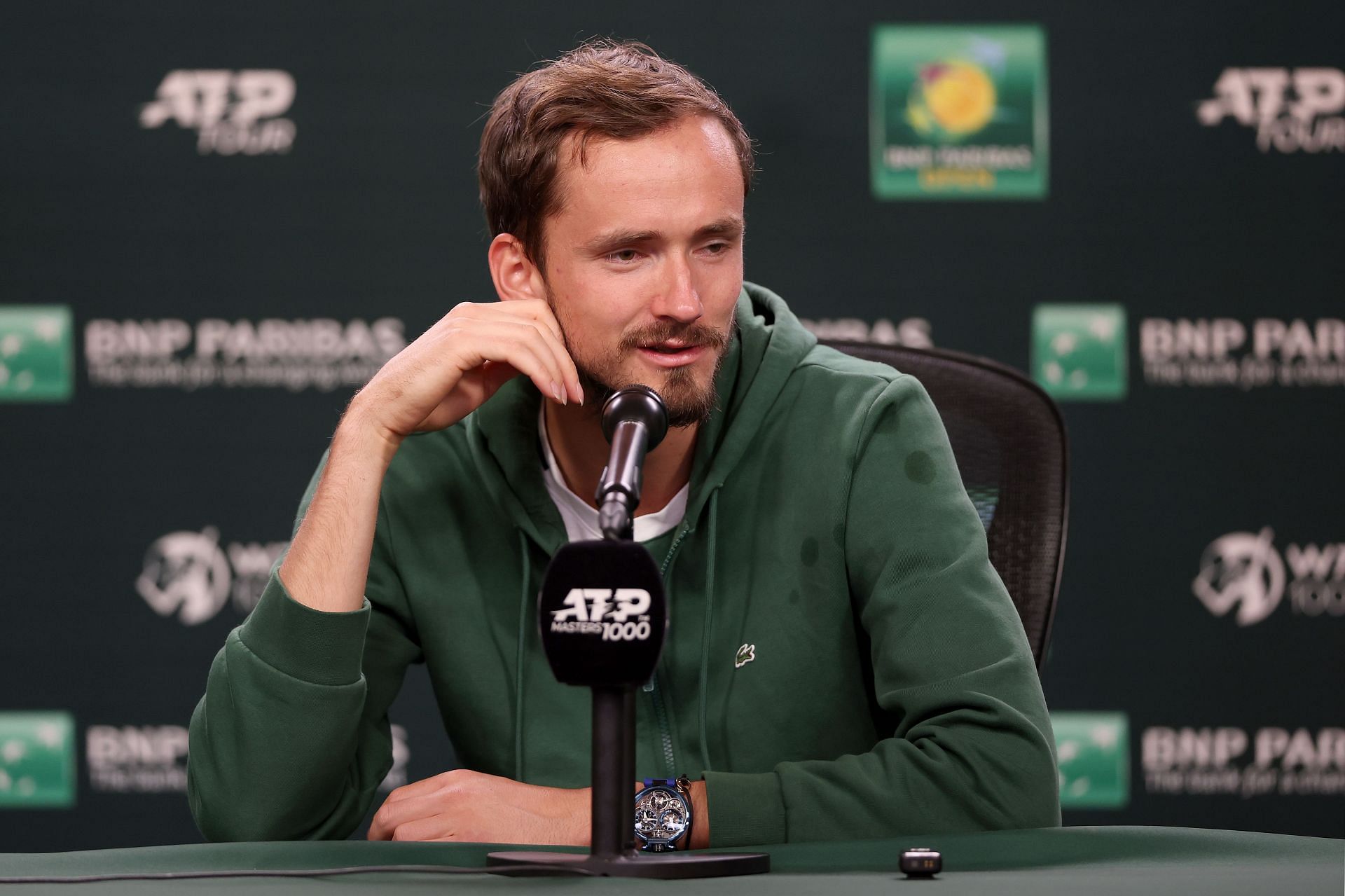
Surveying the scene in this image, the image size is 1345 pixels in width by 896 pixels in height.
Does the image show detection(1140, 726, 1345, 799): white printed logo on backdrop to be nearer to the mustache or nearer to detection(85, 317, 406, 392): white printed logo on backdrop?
the mustache

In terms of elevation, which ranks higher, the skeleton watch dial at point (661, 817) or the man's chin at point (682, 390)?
the man's chin at point (682, 390)

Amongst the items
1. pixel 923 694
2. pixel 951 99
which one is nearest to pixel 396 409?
pixel 923 694

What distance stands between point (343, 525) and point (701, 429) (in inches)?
17.8

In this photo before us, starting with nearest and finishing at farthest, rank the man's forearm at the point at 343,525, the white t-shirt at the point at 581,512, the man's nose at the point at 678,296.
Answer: the man's forearm at the point at 343,525
the man's nose at the point at 678,296
the white t-shirt at the point at 581,512

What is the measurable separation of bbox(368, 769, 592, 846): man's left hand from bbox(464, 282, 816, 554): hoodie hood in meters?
0.33

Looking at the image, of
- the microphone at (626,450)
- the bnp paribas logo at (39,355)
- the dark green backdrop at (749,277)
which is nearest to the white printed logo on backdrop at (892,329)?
the dark green backdrop at (749,277)

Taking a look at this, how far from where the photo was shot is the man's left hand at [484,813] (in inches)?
50.3

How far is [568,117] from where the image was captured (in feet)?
5.23

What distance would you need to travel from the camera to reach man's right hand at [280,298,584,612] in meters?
1.39

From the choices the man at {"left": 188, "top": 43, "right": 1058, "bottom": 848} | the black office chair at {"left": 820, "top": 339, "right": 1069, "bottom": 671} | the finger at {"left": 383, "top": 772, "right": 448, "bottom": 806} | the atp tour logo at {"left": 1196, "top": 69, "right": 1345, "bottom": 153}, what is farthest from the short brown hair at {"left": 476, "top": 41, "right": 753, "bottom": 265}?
the atp tour logo at {"left": 1196, "top": 69, "right": 1345, "bottom": 153}

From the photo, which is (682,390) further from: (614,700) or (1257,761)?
(1257,761)

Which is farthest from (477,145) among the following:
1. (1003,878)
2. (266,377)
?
(1003,878)

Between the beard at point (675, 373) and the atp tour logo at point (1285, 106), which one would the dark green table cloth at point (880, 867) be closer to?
the beard at point (675, 373)

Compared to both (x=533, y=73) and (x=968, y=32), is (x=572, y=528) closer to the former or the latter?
(x=533, y=73)
